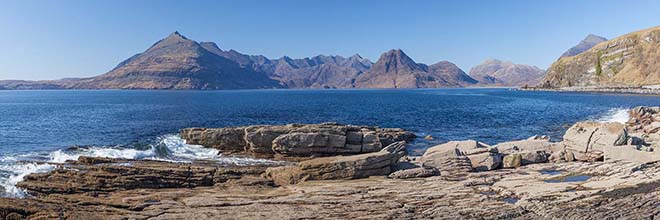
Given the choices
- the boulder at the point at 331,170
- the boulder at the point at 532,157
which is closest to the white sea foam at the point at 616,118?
the boulder at the point at 532,157

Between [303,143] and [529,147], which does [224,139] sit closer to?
[303,143]

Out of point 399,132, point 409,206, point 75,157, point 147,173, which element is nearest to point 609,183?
point 409,206

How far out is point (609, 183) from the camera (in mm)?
23453

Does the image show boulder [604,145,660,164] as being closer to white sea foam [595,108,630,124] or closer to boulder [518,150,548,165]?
boulder [518,150,548,165]

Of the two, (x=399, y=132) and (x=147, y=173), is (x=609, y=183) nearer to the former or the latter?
(x=147, y=173)

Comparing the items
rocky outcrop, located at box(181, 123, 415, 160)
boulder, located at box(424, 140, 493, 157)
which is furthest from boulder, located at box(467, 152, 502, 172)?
rocky outcrop, located at box(181, 123, 415, 160)

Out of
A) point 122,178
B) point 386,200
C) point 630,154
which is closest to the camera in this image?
point 386,200

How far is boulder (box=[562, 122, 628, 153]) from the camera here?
3431cm

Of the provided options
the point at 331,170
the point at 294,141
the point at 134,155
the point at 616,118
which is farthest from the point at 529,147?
the point at 616,118

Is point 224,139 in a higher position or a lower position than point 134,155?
higher

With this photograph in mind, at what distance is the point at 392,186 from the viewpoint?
84.1ft

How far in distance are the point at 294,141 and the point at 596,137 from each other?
2552 cm

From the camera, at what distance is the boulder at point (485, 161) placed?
31955 millimetres

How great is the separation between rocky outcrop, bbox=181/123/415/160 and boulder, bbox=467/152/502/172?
11642 mm
